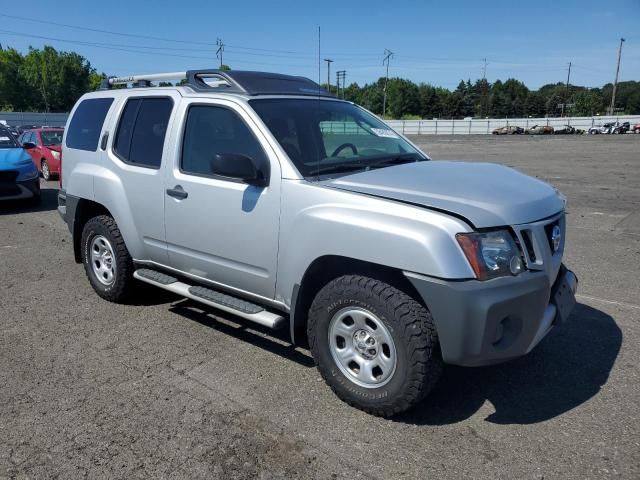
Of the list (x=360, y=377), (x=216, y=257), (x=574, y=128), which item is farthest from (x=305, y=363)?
(x=574, y=128)

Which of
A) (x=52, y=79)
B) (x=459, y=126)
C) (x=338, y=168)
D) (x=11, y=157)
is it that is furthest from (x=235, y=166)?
(x=52, y=79)

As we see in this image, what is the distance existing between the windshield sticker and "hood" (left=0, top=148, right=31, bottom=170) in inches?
337

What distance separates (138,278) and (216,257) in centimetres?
109

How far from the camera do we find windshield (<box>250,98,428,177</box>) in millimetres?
3732

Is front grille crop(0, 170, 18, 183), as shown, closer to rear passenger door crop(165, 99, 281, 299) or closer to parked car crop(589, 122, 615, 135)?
rear passenger door crop(165, 99, 281, 299)

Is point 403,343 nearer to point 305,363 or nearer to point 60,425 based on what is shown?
point 305,363

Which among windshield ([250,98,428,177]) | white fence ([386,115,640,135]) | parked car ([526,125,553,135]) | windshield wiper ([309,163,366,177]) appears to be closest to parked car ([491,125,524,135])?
parked car ([526,125,553,135])

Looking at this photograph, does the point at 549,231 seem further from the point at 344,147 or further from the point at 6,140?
the point at 6,140

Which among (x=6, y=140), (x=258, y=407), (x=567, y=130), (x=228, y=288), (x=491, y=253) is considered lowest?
(x=258, y=407)

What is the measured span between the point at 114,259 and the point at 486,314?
142 inches

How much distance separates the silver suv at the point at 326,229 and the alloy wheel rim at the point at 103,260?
2 cm

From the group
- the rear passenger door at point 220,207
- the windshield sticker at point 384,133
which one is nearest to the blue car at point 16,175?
the rear passenger door at point 220,207

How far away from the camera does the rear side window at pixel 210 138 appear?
386cm

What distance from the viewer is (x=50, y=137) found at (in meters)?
16.0
